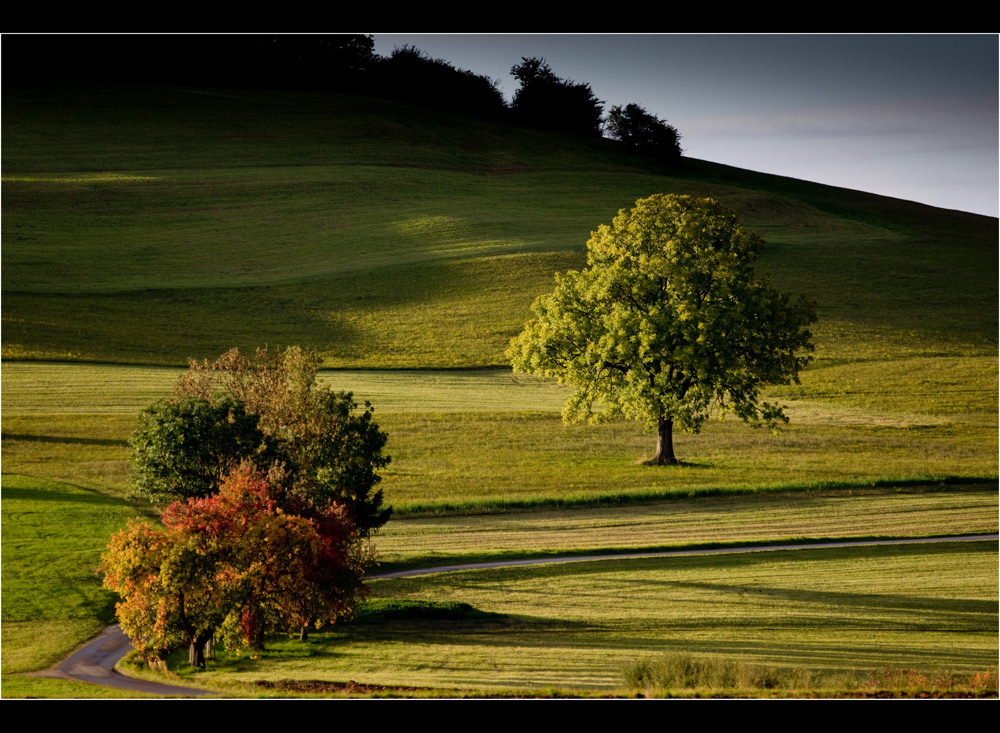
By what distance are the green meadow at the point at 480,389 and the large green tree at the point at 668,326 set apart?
3.34 metres

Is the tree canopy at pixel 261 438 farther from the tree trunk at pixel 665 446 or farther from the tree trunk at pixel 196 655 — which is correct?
the tree trunk at pixel 665 446

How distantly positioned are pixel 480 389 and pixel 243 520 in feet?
114

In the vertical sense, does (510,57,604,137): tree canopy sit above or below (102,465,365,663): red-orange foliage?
above

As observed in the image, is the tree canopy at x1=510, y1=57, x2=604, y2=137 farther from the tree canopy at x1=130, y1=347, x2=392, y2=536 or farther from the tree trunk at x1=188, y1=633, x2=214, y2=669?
the tree trunk at x1=188, y1=633, x2=214, y2=669

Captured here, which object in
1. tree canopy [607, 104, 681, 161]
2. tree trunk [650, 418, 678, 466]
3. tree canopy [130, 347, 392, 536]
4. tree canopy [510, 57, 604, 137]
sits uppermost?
tree canopy [510, 57, 604, 137]

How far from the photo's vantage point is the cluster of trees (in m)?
23.5

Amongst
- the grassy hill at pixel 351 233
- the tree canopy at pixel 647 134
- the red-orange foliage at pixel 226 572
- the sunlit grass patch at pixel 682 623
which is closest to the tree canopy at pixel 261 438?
the red-orange foliage at pixel 226 572

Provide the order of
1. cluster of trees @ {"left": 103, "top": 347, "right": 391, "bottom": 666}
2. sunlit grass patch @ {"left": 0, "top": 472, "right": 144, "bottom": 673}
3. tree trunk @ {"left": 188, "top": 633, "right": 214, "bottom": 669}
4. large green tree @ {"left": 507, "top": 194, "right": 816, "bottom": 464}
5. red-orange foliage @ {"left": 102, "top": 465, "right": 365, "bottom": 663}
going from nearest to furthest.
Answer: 1. red-orange foliage @ {"left": 102, "top": 465, "right": 365, "bottom": 663}
2. cluster of trees @ {"left": 103, "top": 347, "right": 391, "bottom": 666}
3. tree trunk @ {"left": 188, "top": 633, "right": 214, "bottom": 669}
4. sunlit grass patch @ {"left": 0, "top": 472, "right": 144, "bottom": 673}
5. large green tree @ {"left": 507, "top": 194, "right": 816, "bottom": 464}

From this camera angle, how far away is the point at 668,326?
146 ft

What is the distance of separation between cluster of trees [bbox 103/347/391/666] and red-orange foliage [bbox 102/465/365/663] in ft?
0.09

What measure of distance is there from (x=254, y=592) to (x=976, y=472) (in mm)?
33073

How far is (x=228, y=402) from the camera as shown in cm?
2745

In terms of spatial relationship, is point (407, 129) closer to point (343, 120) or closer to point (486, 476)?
point (343, 120)

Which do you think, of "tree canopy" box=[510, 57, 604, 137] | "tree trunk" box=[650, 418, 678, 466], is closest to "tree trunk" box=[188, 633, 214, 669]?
"tree trunk" box=[650, 418, 678, 466]
